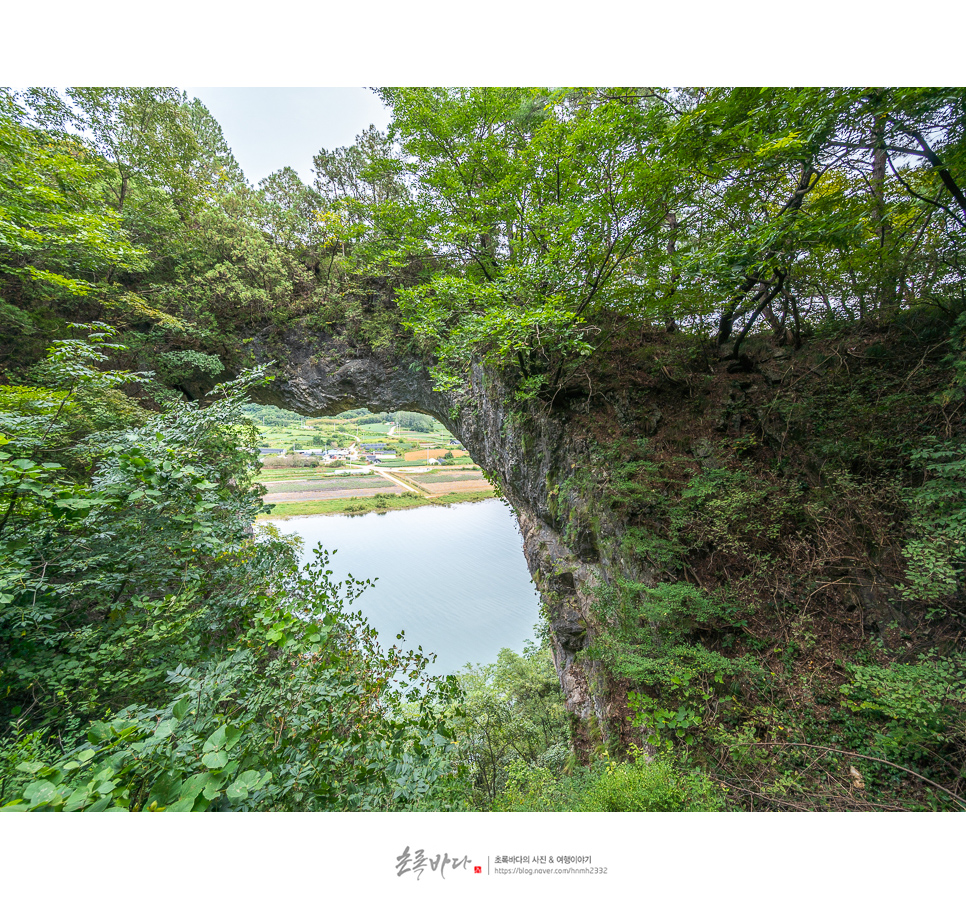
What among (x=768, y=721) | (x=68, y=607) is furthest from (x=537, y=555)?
(x=68, y=607)

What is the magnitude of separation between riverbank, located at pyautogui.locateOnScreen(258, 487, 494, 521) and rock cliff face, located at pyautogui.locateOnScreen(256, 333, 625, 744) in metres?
2.26

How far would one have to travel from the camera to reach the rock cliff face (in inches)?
153

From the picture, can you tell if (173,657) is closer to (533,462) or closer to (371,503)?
(533,462)

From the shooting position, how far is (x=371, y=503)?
8.76m

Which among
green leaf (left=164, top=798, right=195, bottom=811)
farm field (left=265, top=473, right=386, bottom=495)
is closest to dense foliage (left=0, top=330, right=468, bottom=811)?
green leaf (left=164, top=798, right=195, bottom=811)

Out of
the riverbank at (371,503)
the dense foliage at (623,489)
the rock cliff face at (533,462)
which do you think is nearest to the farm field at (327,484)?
the riverbank at (371,503)

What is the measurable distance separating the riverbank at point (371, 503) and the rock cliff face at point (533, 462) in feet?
7.42

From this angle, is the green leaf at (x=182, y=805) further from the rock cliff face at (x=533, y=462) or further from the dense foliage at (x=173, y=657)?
the rock cliff face at (x=533, y=462)

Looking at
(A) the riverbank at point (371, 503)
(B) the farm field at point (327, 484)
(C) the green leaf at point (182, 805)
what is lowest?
(A) the riverbank at point (371, 503)

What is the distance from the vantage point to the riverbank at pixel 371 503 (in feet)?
27.1

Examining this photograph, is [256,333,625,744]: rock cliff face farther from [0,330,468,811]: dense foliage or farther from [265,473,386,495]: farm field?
[265,473,386,495]: farm field

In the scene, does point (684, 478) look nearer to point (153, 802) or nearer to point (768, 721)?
point (768, 721)

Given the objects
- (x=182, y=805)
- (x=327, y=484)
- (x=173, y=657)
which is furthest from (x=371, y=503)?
(x=182, y=805)

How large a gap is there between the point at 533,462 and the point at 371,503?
5883 mm
